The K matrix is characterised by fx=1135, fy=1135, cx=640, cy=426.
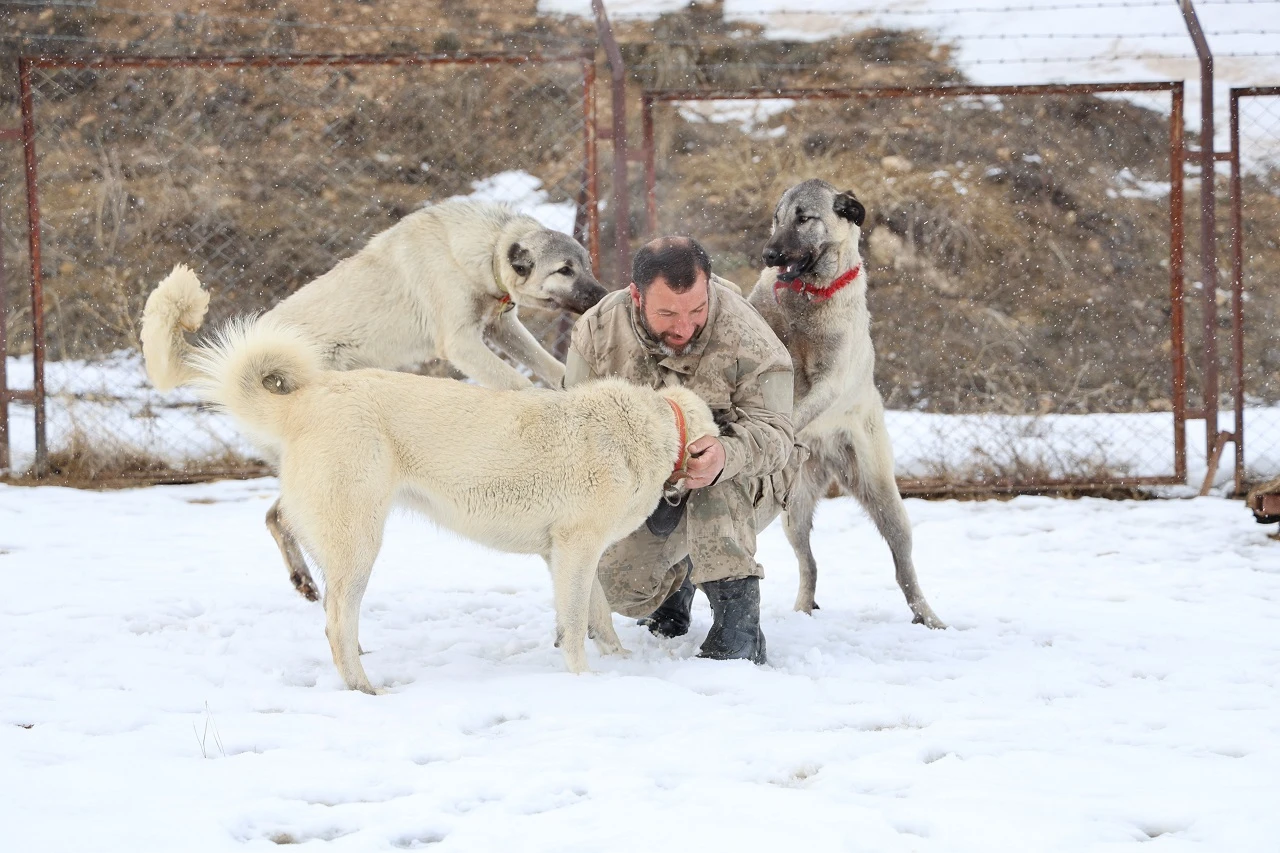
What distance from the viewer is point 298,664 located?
3.45m

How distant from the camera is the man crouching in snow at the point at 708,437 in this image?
11.3 ft

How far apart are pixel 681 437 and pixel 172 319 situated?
5.83 feet

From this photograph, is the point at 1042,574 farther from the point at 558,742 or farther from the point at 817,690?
the point at 558,742

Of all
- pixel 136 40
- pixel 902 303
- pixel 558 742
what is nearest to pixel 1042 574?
pixel 558 742

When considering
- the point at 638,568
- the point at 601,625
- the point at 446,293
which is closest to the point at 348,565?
the point at 601,625

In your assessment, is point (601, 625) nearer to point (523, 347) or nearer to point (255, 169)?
point (523, 347)

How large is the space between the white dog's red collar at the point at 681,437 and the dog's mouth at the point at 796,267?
4.05 feet

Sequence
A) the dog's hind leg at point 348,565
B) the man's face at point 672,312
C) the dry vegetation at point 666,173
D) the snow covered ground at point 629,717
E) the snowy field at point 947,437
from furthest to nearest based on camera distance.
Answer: the dry vegetation at point 666,173 < the snowy field at point 947,437 < the man's face at point 672,312 < the dog's hind leg at point 348,565 < the snow covered ground at point 629,717

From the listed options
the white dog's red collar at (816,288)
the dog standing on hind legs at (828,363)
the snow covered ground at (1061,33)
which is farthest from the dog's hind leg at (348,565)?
the snow covered ground at (1061,33)

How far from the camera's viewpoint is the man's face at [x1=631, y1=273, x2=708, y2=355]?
342cm

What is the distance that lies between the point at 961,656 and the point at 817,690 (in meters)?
0.85

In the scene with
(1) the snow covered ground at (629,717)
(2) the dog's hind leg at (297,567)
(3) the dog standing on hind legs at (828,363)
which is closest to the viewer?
(1) the snow covered ground at (629,717)

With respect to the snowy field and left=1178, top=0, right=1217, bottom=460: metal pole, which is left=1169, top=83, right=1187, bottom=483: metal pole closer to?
left=1178, top=0, right=1217, bottom=460: metal pole

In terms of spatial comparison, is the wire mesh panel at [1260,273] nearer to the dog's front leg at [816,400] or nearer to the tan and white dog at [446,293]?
the dog's front leg at [816,400]
